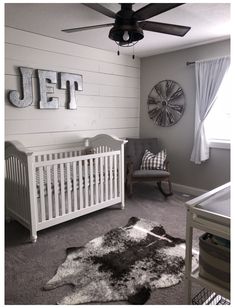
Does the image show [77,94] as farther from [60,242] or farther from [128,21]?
[60,242]

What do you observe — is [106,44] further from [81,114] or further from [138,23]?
[138,23]

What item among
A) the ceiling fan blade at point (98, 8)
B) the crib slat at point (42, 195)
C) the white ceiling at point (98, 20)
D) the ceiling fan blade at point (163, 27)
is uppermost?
the white ceiling at point (98, 20)

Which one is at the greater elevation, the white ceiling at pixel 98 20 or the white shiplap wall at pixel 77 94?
the white ceiling at pixel 98 20

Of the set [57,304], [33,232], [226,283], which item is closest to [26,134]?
[33,232]

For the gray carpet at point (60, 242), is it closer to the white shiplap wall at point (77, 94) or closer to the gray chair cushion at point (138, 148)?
the gray chair cushion at point (138, 148)

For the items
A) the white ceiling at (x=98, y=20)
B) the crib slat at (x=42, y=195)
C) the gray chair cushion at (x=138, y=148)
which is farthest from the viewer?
the gray chair cushion at (x=138, y=148)

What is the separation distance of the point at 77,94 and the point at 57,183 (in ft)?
4.75

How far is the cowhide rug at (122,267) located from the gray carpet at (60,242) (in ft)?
0.21

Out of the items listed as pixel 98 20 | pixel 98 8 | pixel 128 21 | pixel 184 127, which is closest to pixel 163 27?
pixel 128 21

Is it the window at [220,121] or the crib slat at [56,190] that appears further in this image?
the window at [220,121]

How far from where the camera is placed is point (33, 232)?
93.1 inches

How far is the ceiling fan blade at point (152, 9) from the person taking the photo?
1.61m

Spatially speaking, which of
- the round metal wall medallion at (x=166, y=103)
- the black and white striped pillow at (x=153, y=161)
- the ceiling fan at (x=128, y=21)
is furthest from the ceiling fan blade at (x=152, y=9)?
the black and white striped pillow at (x=153, y=161)

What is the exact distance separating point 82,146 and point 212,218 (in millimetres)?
2548
